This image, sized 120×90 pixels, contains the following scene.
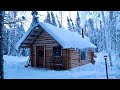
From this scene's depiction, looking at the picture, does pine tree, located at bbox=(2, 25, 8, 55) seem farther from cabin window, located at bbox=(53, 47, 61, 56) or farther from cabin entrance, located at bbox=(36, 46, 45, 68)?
cabin window, located at bbox=(53, 47, 61, 56)

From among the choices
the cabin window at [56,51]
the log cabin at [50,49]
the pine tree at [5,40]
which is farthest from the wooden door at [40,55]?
the pine tree at [5,40]

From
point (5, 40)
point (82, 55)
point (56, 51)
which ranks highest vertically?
point (5, 40)

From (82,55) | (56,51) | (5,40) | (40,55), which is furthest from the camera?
(82,55)

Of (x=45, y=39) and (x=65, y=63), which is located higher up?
(x=45, y=39)

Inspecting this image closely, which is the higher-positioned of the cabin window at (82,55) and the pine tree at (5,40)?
the pine tree at (5,40)

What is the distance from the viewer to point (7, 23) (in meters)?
6.93

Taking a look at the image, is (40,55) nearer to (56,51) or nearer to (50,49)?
(50,49)

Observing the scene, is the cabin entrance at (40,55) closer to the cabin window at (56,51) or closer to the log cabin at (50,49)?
the log cabin at (50,49)

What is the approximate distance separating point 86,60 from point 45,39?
2.35 m

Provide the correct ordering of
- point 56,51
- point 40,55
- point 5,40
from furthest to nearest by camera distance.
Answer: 1. point 40,55
2. point 56,51
3. point 5,40

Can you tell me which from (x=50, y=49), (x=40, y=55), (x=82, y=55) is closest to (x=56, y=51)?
(x=50, y=49)
